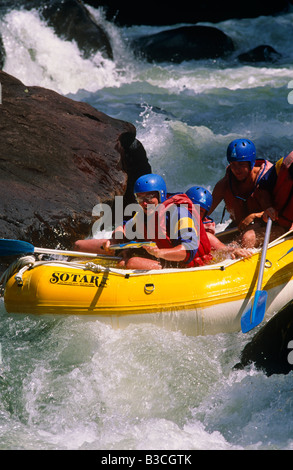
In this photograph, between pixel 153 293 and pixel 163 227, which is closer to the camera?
pixel 153 293

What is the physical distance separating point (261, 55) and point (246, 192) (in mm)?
10488

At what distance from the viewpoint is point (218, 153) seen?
849 cm

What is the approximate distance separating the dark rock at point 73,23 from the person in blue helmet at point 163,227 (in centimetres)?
884

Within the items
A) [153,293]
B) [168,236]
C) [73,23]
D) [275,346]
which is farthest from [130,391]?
[73,23]

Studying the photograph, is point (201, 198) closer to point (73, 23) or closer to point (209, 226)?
point (209, 226)

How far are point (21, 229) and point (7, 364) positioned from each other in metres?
1.50

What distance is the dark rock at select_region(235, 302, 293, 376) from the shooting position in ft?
13.1

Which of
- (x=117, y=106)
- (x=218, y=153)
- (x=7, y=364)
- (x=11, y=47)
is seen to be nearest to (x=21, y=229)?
(x=7, y=364)

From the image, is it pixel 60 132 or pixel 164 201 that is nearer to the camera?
pixel 164 201

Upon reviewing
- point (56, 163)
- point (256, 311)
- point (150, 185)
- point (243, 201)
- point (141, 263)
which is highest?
point (56, 163)

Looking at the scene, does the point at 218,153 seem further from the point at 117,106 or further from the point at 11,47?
the point at 11,47

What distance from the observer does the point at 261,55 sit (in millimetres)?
14789

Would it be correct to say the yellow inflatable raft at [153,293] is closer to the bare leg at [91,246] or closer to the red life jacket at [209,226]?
the bare leg at [91,246]
